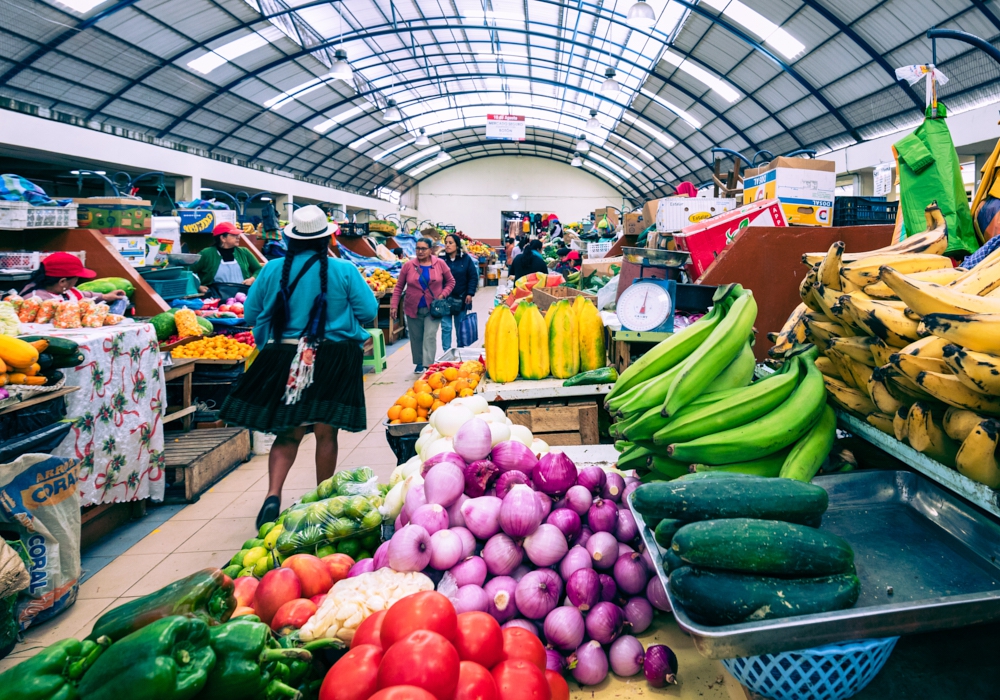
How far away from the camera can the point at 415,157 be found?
33.1 m

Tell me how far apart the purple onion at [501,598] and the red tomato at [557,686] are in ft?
0.69

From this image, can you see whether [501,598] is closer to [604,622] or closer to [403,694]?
[604,622]

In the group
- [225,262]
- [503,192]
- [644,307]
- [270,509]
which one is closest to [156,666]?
[644,307]

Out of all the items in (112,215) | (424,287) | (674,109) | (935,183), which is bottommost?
(424,287)

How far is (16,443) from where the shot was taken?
8.11 ft

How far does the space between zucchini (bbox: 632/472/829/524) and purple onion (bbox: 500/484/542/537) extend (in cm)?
49

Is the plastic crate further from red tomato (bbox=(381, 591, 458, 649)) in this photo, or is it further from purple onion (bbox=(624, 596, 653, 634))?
red tomato (bbox=(381, 591, 458, 649))

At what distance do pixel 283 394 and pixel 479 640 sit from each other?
2.39 metres

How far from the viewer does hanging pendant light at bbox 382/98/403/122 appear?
22.5 m

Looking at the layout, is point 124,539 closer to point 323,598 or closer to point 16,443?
point 16,443

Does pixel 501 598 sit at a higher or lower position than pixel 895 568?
lower

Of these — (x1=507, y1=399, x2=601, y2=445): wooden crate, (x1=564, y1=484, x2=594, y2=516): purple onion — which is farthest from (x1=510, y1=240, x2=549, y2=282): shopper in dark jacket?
(x1=564, y1=484, x2=594, y2=516): purple onion

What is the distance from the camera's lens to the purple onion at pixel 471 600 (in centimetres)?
147

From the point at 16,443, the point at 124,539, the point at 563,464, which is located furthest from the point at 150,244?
the point at 563,464
